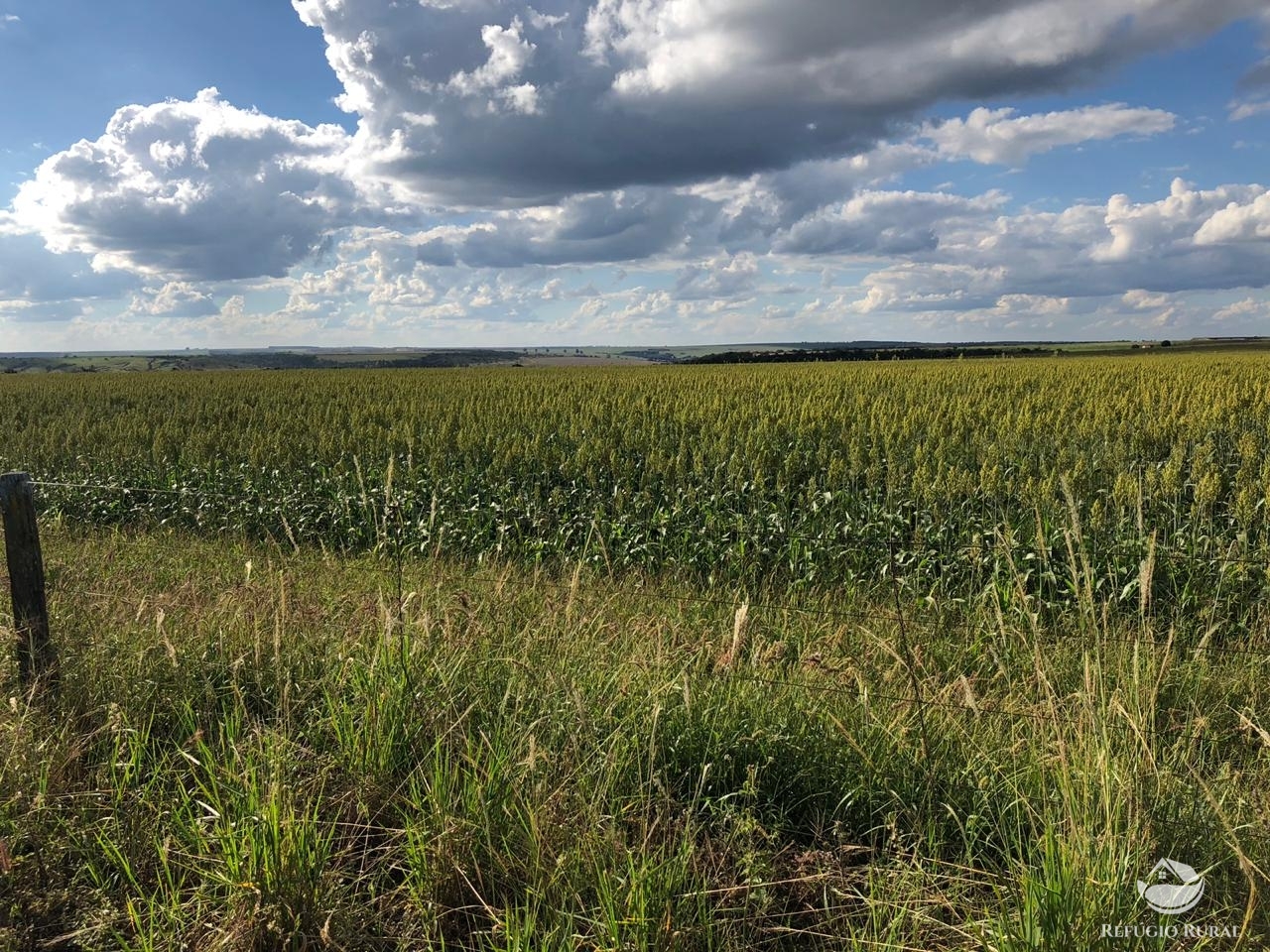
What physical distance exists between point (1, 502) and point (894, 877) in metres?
4.86

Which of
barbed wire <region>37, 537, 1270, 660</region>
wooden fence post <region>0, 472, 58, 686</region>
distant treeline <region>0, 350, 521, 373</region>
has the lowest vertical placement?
barbed wire <region>37, 537, 1270, 660</region>

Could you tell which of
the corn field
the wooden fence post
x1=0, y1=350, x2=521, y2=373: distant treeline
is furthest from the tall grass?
x1=0, y1=350, x2=521, y2=373: distant treeline

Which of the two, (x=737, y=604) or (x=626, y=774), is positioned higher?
(x=626, y=774)

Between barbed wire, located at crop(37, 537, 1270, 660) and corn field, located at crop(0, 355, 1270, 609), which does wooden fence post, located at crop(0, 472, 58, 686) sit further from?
barbed wire, located at crop(37, 537, 1270, 660)

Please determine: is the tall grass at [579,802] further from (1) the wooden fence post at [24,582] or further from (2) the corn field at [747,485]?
(2) the corn field at [747,485]

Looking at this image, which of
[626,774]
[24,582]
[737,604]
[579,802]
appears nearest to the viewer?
[579,802]

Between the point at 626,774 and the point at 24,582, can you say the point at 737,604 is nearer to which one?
the point at 626,774

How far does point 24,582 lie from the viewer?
13.8 feet

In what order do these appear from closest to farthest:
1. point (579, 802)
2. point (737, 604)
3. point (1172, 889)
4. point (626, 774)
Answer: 1. point (1172, 889)
2. point (579, 802)
3. point (626, 774)
4. point (737, 604)

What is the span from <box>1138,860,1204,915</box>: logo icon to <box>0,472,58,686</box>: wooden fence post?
506 centimetres

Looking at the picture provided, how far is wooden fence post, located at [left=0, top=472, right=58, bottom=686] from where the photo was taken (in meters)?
4.14

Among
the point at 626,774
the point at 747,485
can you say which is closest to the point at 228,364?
the point at 747,485

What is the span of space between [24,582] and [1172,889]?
5.44 metres

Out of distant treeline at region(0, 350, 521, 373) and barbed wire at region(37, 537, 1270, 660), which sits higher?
distant treeline at region(0, 350, 521, 373)
